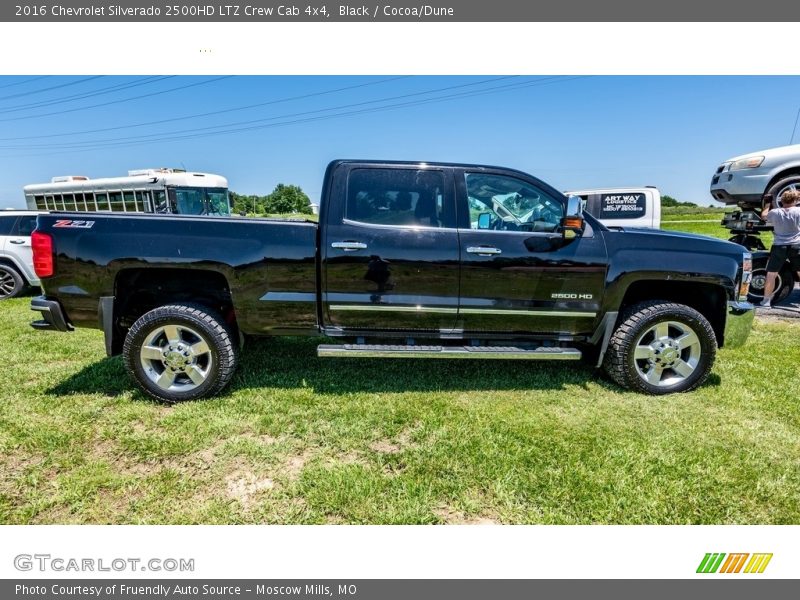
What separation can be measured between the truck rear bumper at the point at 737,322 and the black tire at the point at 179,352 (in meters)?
4.25

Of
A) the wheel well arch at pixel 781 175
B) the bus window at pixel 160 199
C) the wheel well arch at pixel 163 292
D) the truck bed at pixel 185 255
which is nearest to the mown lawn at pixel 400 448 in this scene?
the wheel well arch at pixel 163 292

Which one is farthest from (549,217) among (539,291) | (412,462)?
(412,462)

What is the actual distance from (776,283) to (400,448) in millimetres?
7308

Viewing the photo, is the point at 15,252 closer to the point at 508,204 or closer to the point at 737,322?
the point at 508,204

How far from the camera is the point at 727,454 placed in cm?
275

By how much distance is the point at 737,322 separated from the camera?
365 cm

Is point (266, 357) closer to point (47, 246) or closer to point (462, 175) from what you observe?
point (47, 246)

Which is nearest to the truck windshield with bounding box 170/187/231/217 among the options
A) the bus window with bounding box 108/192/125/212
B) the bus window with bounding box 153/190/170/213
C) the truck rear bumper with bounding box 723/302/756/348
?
the bus window with bounding box 153/190/170/213

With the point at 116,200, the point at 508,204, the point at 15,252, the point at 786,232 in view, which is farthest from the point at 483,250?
the point at 116,200

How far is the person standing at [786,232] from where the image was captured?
6250mm

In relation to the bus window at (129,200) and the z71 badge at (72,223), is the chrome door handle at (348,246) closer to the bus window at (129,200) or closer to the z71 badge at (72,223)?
the z71 badge at (72,223)

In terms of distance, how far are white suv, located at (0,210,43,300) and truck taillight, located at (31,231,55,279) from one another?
18.6ft

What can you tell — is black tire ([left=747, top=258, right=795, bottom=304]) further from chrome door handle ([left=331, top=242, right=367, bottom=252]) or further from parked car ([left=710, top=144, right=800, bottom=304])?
chrome door handle ([left=331, top=242, right=367, bottom=252])

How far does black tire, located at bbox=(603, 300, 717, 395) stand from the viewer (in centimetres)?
354
